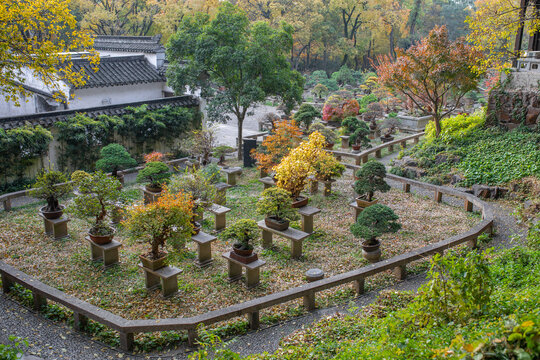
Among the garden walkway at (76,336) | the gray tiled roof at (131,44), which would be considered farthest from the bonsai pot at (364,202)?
the gray tiled roof at (131,44)

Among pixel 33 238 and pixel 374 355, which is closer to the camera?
pixel 374 355

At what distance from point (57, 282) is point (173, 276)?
2472 millimetres

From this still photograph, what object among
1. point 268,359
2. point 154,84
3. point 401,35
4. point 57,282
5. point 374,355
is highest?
point 401,35

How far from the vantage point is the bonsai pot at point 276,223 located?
9.99 meters

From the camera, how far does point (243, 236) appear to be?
28.5 feet

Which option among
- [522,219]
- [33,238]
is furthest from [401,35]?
[33,238]

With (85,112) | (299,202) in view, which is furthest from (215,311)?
(85,112)

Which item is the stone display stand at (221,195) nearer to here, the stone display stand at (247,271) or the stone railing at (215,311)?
the stone display stand at (247,271)

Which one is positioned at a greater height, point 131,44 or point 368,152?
point 131,44

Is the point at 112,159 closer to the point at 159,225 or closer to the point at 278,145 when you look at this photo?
the point at 278,145

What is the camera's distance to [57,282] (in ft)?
29.6

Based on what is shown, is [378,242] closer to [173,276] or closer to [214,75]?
[173,276]

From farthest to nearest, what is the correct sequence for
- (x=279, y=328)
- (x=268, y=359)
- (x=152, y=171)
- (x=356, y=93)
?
(x=356, y=93)
(x=152, y=171)
(x=279, y=328)
(x=268, y=359)

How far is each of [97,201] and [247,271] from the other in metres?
3.43
